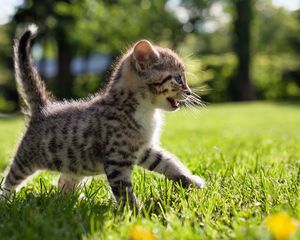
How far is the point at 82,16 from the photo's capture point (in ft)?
81.0

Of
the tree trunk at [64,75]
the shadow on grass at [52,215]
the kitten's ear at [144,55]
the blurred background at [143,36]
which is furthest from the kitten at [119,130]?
the tree trunk at [64,75]

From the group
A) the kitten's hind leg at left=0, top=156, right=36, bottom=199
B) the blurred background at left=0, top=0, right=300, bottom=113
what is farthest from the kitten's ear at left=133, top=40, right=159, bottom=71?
the blurred background at left=0, top=0, right=300, bottom=113

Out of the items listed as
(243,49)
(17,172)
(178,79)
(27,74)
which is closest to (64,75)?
(243,49)

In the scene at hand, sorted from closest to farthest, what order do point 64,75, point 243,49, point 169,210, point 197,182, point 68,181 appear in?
1. point 169,210
2. point 197,182
3. point 68,181
4. point 64,75
5. point 243,49

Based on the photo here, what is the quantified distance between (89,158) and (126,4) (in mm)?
24273

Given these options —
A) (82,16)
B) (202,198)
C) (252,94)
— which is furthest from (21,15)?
(202,198)

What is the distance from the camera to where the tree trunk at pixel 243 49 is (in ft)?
90.4

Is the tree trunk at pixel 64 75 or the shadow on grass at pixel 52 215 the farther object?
the tree trunk at pixel 64 75

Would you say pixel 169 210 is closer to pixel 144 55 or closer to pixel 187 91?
pixel 187 91

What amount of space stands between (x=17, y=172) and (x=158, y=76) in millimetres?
1422

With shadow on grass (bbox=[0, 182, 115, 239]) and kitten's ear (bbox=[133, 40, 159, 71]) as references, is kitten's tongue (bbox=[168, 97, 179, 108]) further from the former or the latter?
shadow on grass (bbox=[0, 182, 115, 239])

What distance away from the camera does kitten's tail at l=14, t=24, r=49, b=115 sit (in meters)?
3.99

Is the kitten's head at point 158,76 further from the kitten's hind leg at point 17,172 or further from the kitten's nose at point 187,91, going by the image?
the kitten's hind leg at point 17,172

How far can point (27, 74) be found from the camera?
4.03 m
